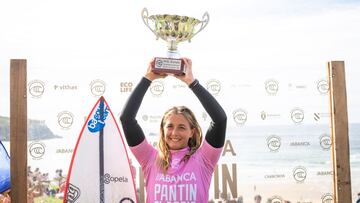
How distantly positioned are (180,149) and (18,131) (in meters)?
1.06

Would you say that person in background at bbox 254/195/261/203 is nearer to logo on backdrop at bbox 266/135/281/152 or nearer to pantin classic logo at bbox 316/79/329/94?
logo on backdrop at bbox 266/135/281/152

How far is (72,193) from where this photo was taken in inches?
97.5

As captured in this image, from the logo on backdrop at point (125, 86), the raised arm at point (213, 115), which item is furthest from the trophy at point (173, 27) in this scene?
the logo on backdrop at point (125, 86)

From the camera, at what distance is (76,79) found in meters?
2.88

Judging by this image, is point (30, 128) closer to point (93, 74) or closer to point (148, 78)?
point (93, 74)

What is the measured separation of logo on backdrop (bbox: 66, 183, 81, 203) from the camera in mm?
2467

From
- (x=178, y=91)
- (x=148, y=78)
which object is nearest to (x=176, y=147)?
(x=148, y=78)

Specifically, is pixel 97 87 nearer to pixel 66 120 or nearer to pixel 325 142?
pixel 66 120

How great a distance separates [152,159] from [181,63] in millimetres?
416

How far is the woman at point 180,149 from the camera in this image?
69.9 inches

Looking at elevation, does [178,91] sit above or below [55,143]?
above

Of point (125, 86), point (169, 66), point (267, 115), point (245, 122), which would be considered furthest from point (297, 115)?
point (169, 66)

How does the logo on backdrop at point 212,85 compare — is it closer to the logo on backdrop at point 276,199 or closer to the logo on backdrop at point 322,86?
the logo on backdrop at point 322,86

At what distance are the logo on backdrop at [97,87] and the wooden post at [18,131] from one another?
18.4 inches
